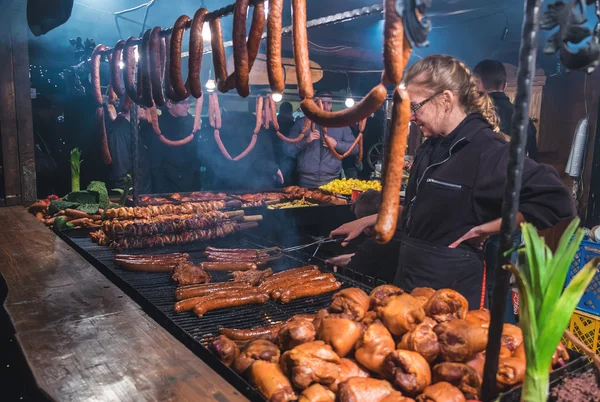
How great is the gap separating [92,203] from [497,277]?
575 cm

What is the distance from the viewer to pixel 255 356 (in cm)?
175

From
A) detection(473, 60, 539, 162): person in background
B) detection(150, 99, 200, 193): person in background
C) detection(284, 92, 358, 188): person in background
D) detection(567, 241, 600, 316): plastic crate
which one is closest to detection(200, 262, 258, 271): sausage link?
detection(567, 241, 600, 316): plastic crate

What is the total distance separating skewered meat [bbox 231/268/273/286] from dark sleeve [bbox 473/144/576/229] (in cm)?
160

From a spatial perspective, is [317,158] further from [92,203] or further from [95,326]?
[95,326]

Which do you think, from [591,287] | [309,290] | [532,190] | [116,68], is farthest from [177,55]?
[591,287]


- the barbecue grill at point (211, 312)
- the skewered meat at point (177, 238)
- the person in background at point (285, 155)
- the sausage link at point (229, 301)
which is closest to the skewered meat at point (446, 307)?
the barbecue grill at point (211, 312)

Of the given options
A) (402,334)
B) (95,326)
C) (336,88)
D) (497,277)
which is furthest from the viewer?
(336,88)

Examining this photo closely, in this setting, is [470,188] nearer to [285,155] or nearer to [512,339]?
[512,339]

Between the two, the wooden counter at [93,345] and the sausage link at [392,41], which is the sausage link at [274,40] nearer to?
the sausage link at [392,41]

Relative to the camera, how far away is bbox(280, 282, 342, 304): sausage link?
9.52 ft

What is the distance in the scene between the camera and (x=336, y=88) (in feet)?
39.1

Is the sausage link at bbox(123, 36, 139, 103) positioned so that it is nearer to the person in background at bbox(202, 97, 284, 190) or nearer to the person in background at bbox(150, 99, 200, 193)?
the person in background at bbox(150, 99, 200, 193)

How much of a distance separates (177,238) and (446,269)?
2.81 meters

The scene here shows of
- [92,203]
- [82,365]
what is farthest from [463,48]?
[82,365]
